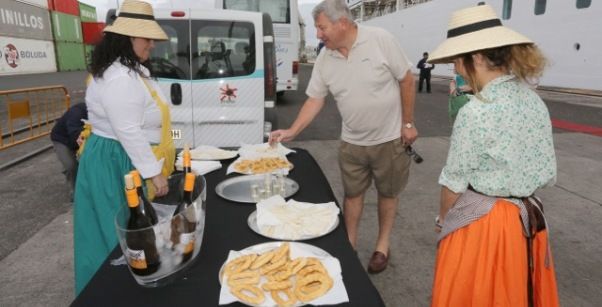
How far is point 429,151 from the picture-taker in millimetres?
7730

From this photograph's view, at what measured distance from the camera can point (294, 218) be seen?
190 cm

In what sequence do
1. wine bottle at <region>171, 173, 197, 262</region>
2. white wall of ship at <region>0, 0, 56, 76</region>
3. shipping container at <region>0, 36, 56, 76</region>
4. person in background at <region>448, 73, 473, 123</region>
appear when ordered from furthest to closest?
white wall of ship at <region>0, 0, 56, 76</region> → shipping container at <region>0, 36, 56, 76</region> → person in background at <region>448, 73, 473, 123</region> → wine bottle at <region>171, 173, 197, 262</region>

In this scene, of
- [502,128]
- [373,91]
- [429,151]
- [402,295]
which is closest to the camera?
[502,128]

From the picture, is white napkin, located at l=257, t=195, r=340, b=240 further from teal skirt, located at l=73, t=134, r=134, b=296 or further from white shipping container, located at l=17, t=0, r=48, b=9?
white shipping container, located at l=17, t=0, r=48, b=9

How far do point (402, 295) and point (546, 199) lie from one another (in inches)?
123

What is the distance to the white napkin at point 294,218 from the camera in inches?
70.9

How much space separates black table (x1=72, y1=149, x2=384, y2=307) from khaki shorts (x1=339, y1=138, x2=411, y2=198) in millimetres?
1312

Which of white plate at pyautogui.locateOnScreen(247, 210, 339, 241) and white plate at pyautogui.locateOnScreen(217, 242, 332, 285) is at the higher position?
white plate at pyautogui.locateOnScreen(247, 210, 339, 241)

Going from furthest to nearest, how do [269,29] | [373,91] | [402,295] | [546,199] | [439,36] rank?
[439,36]
[269,29]
[546,199]
[402,295]
[373,91]

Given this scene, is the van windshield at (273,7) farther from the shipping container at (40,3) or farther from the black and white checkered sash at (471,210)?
the shipping container at (40,3)

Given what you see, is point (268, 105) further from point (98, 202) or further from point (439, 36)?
point (439, 36)

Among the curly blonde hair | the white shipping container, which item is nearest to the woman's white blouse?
the curly blonde hair

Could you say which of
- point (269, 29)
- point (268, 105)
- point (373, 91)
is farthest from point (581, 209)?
point (269, 29)

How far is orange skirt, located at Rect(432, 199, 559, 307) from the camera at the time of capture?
1.71 meters
